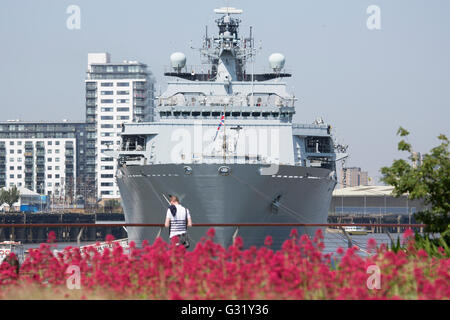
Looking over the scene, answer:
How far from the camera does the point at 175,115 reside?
136 ft

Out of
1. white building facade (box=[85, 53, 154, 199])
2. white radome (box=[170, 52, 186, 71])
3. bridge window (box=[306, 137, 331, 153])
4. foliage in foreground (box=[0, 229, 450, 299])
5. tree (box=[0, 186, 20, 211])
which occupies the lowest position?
foliage in foreground (box=[0, 229, 450, 299])

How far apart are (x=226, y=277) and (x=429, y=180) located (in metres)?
8.22

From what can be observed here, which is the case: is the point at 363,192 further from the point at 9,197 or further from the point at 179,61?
the point at 179,61

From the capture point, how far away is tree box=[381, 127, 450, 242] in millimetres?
19297

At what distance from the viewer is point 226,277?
515 inches

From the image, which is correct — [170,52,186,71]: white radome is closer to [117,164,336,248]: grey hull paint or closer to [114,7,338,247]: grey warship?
[114,7,338,247]: grey warship

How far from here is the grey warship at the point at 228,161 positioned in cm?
3438

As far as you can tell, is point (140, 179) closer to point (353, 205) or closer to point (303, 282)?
point (303, 282)

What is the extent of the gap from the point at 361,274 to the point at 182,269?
292cm

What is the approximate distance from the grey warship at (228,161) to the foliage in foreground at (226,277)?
1749 centimetres

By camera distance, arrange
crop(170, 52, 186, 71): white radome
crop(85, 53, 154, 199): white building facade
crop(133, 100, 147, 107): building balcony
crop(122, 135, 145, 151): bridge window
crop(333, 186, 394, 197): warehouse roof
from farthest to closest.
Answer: crop(133, 100, 147, 107): building balcony → crop(85, 53, 154, 199): white building facade → crop(333, 186, 394, 197): warehouse roof → crop(170, 52, 186, 71): white radome → crop(122, 135, 145, 151): bridge window

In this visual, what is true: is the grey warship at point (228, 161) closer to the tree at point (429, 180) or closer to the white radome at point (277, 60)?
the white radome at point (277, 60)

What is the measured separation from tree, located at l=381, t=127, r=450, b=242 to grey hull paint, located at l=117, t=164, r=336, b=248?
14.1 m

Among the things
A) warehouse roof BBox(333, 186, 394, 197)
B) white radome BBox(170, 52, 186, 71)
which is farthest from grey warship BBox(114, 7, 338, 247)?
warehouse roof BBox(333, 186, 394, 197)
